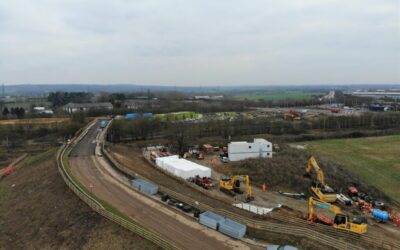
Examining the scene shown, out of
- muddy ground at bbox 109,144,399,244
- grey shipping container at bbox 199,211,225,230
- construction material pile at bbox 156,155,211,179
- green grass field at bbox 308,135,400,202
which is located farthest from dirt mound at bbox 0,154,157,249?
green grass field at bbox 308,135,400,202

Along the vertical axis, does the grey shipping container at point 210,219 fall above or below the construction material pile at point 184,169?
below

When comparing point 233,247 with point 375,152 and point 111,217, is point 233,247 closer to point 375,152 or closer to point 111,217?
point 111,217

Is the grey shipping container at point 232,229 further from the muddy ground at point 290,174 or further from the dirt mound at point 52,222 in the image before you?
the muddy ground at point 290,174

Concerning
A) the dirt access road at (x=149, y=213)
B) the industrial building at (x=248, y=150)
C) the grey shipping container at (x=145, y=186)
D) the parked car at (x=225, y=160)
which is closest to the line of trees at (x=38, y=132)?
the dirt access road at (x=149, y=213)

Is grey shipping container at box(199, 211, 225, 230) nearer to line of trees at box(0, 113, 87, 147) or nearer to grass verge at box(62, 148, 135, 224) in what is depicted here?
grass verge at box(62, 148, 135, 224)

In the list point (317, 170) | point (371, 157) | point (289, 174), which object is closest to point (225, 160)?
point (289, 174)

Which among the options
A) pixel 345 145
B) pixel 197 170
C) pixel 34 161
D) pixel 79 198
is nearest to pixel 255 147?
pixel 197 170

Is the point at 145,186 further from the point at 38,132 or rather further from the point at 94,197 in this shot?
the point at 38,132
